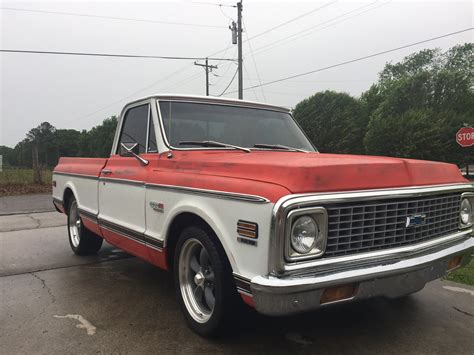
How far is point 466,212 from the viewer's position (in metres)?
3.38

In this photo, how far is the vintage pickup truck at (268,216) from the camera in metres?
2.31

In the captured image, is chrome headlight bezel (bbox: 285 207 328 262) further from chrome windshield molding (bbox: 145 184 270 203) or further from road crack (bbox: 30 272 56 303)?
road crack (bbox: 30 272 56 303)

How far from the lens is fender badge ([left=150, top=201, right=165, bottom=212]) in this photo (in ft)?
11.0

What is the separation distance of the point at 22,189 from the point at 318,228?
16.3 m

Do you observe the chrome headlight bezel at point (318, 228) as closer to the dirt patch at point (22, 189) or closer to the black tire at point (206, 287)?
the black tire at point (206, 287)

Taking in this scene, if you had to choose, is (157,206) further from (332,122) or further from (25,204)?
(332,122)

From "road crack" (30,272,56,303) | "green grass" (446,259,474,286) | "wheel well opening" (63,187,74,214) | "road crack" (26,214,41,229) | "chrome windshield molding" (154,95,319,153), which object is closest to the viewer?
"chrome windshield molding" (154,95,319,153)

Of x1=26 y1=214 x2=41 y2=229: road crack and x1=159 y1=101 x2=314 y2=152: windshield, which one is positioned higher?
x1=159 y1=101 x2=314 y2=152: windshield

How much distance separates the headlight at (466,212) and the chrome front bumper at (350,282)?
0.63m

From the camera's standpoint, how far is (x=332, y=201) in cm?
236

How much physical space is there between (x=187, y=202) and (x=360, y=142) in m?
37.8

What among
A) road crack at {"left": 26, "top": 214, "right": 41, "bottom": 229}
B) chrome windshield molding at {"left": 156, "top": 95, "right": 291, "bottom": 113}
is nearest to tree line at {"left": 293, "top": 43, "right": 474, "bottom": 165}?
road crack at {"left": 26, "top": 214, "right": 41, "bottom": 229}

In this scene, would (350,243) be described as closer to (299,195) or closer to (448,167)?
(299,195)

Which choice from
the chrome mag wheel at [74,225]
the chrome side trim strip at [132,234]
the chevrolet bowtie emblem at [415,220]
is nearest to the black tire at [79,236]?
the chrome mag wheel at [74,225]
